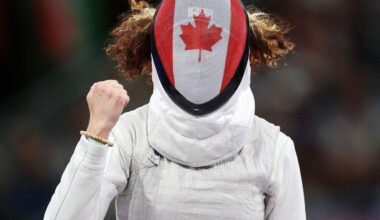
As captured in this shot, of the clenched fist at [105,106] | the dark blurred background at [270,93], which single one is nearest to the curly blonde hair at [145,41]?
the clenched fist at [105,106]

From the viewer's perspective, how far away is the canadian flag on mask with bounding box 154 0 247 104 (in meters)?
1.33

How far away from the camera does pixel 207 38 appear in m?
1.33

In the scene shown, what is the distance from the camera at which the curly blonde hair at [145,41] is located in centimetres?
144

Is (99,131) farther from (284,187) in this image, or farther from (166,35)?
Answer: (284,187)

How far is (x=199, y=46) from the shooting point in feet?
4.36

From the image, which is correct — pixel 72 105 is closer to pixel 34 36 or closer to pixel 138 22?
pixel 34 36

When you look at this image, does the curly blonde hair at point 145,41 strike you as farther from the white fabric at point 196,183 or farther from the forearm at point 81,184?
the forearm at point 81,184

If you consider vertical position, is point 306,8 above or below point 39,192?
above

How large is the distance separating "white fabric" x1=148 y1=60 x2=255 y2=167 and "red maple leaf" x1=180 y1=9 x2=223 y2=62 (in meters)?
0.09

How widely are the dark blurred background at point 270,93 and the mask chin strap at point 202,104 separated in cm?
89

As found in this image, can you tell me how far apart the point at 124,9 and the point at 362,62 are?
0.77m

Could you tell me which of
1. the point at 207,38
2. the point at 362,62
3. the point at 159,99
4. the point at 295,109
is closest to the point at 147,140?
Result: the point at 159,99

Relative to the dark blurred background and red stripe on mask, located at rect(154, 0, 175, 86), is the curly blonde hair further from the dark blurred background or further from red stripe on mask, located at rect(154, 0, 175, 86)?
the dark blurred background

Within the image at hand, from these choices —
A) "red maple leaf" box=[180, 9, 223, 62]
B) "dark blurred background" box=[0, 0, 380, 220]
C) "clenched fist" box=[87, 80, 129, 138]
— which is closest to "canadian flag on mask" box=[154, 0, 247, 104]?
"red maple leaf" box=[180, 9, 223, 62]
